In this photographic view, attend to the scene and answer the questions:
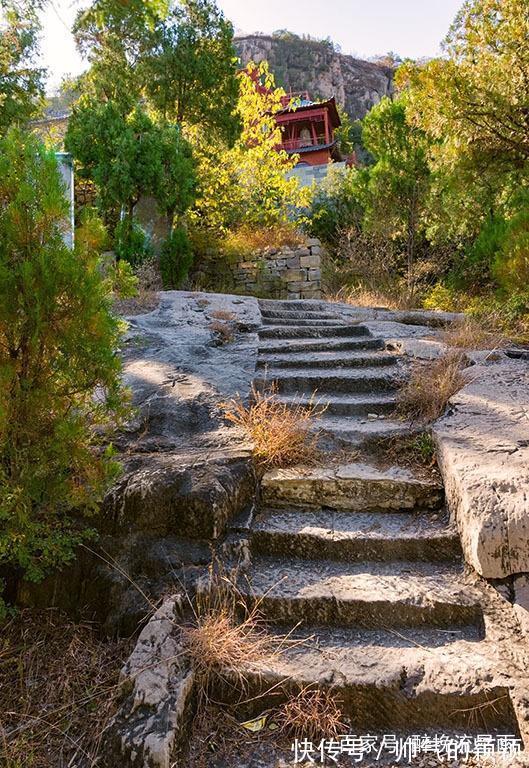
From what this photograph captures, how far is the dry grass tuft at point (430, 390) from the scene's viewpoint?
310cm

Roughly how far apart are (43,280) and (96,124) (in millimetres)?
8026

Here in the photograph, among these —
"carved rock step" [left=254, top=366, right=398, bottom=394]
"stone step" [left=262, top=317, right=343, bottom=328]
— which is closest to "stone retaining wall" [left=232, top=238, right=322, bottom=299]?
"stone step" [left=262, top=317, right=343, bottom=328]

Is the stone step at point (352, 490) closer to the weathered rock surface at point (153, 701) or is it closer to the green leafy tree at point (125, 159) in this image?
the weathered rock surface at point (153, 701)

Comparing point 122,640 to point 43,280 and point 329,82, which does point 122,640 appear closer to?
point 43,280

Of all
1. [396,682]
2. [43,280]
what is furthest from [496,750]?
[43,280]

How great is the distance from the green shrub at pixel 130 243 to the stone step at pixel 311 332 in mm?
4045

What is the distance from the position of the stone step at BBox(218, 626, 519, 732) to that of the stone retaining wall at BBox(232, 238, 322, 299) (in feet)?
28.3

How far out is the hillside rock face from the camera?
37375 mm

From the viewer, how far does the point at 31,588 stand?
220 centimetres

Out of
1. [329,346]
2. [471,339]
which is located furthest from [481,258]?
[329,346]

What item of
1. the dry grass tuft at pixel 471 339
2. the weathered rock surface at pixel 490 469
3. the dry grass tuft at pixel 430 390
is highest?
the dry grass tuft at pixel 471 339

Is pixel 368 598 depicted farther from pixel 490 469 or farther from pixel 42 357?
pixel 42 357

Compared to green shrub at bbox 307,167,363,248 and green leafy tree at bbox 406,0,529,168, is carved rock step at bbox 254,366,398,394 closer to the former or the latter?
green leafy tree at bbox 406,0,529,168

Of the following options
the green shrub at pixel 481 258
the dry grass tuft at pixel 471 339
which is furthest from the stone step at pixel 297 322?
the green shrub at pixel 481 258
